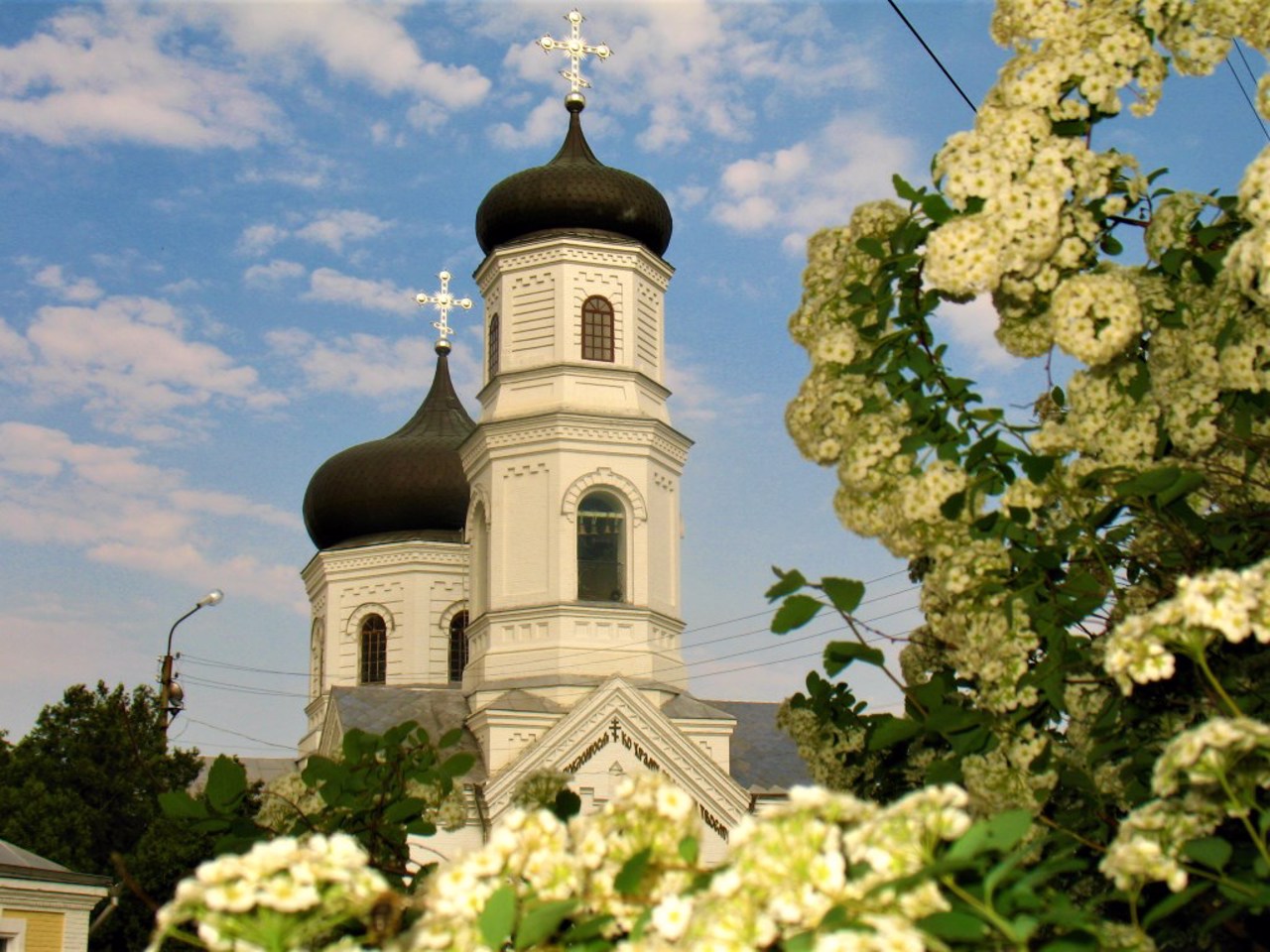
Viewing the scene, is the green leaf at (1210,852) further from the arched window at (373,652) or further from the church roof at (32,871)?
the arched window at (373,652)

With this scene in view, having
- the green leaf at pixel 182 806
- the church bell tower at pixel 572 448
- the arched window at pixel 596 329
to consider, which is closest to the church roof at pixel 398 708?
the church bell tower at pixel 572 448

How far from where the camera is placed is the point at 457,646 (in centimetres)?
3331

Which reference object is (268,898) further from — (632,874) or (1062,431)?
(1062,431)

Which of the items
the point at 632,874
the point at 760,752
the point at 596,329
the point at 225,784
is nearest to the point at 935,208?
the point at 632,874

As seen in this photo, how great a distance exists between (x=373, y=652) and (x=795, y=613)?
99.0ft

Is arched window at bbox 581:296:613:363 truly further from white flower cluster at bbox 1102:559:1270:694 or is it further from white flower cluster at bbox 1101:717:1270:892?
white flower cluster at bbox 1101:717:1270:892

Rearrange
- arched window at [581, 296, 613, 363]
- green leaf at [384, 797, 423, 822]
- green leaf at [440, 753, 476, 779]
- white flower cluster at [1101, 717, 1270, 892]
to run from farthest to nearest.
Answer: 1. arched window at [581, 296, 613, 363]
2. green leaf at [440, 753, 476, 779]
3. green leaf at [384, 797, 423, 822]
4. white flower cluster at [1101, 717, 1270, 892]

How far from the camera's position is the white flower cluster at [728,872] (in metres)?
2.40

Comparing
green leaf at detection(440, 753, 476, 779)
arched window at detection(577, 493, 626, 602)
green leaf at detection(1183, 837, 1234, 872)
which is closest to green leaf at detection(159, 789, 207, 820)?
green leaf at detection(440, 753, 476, 779)

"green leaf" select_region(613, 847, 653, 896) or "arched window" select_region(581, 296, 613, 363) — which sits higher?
"arched window" select_region(581, 296, 613, 363)

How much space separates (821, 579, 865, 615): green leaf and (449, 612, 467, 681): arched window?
29376 millimetres

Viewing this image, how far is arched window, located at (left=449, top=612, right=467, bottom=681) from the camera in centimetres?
3303

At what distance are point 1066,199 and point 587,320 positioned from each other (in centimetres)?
2289

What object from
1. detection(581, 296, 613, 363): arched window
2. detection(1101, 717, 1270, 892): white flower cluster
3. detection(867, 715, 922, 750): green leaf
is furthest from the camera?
detection(581, 296, 613, 363): arched window
